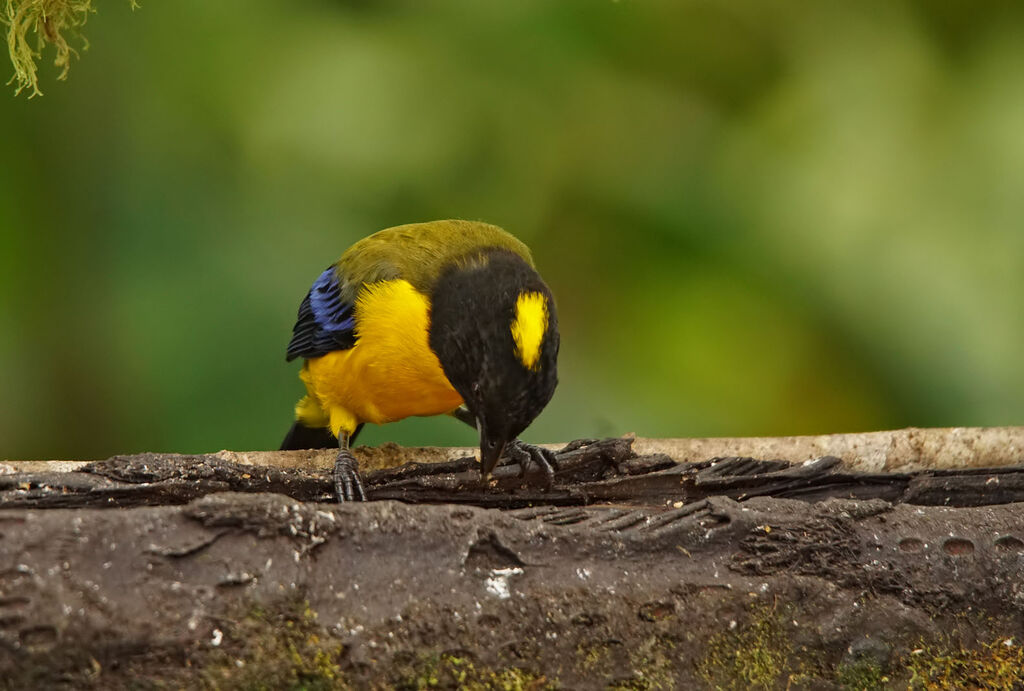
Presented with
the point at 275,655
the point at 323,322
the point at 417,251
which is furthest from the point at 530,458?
the point at 275,655

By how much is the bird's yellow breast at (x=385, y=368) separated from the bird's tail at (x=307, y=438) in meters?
0.46

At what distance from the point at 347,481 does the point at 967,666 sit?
1.71 meters

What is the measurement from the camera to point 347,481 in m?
3.05

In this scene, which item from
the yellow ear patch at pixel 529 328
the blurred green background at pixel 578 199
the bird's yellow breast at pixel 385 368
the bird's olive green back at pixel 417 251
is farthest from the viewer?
the blurred green background at pixel 578 199

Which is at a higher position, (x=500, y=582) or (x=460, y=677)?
(x=500, y=582)

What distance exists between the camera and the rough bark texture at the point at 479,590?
1.81 metres

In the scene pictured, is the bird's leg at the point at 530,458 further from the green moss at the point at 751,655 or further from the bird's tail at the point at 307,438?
the bird's tail at the point at 307,438

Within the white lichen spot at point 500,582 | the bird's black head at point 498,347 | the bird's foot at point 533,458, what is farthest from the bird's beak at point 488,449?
the white lichen spot at point 500,582

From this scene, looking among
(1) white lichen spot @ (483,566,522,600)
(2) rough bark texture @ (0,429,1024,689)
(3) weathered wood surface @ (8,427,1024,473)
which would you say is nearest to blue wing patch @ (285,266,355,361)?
(3) weathered wood surface @ (8,427,1024,473)

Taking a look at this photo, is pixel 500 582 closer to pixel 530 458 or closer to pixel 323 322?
pixel 530 458

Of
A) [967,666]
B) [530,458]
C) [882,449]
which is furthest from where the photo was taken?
[882,449]

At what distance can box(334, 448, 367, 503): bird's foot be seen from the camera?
2.93 metres

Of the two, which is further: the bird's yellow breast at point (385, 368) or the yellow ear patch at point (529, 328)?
the bird's yellow breast at point (385, 368)

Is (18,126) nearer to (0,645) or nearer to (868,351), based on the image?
(0,645)
